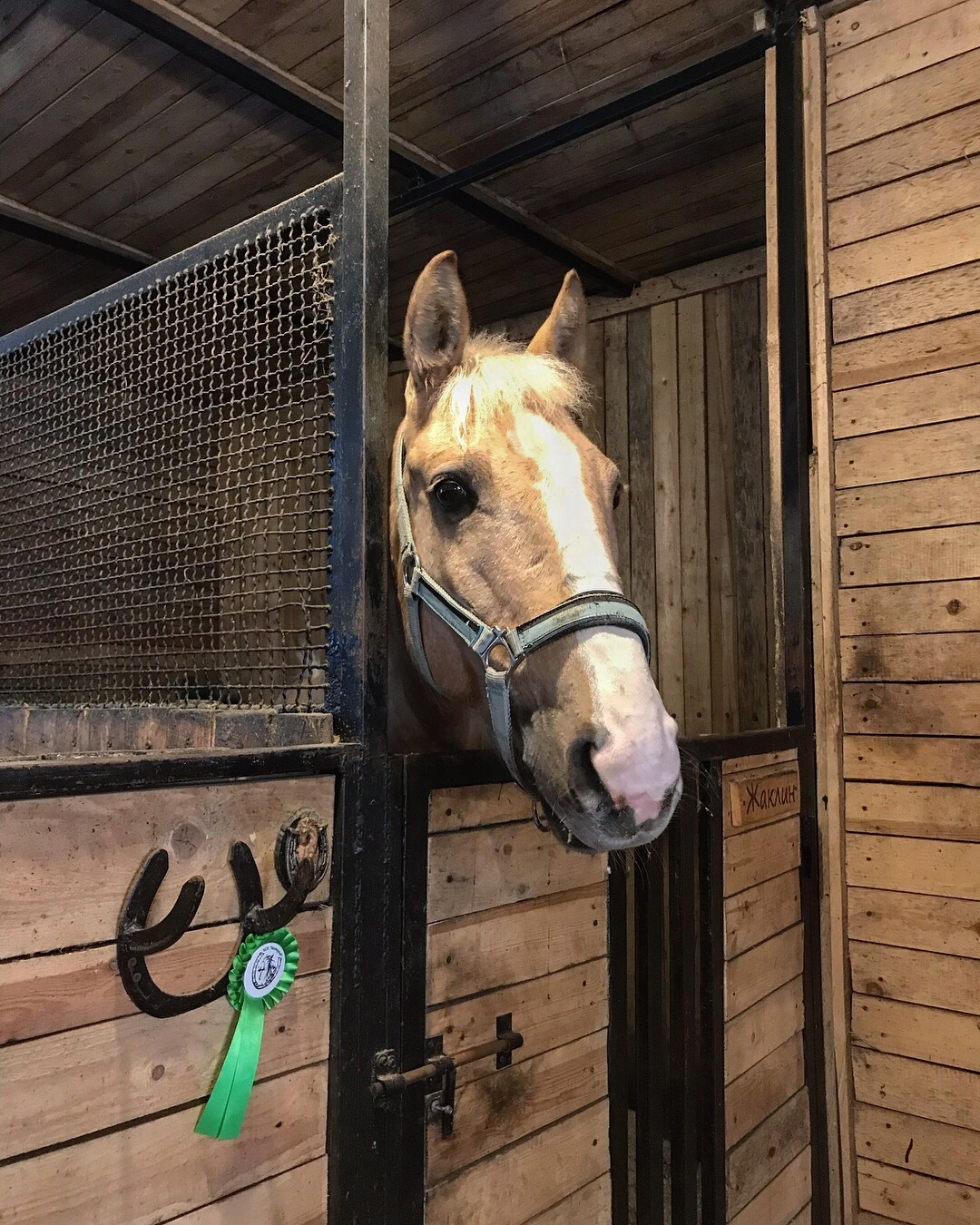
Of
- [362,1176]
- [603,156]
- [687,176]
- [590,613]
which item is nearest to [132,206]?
[603,156]

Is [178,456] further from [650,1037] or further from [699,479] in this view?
[699,479]

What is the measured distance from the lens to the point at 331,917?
1.12 meters

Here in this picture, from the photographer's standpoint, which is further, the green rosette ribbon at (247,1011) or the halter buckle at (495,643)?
the halter buckle at (495,643)

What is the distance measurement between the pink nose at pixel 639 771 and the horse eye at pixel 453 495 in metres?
0.46

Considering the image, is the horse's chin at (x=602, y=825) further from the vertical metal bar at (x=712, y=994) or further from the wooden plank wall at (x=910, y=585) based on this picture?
the wooden plank wall at (x=910, y=585)

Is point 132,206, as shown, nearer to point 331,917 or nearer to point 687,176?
point 687,176

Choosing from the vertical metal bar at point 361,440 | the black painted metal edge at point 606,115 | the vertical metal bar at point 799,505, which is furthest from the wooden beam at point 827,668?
the vertical metal bar at point 361,440

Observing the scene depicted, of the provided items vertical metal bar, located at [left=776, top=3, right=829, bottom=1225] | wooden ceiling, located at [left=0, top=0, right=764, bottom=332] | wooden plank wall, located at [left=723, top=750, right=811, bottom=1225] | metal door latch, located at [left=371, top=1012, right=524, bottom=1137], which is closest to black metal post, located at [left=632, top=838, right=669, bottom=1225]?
wooden plank wall, located at [left=723, top=750, right=811, bottom=1225]

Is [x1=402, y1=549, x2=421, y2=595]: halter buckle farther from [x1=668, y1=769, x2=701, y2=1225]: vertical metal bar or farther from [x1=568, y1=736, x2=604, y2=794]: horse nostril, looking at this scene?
[x1=668, y1=769, x2=701, y2=1225]: vertical metal bar

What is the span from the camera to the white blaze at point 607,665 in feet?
3.17

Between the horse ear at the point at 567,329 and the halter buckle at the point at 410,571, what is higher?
the horse ear at the point at 567,329

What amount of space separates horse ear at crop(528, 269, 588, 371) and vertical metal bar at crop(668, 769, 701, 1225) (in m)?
0.92

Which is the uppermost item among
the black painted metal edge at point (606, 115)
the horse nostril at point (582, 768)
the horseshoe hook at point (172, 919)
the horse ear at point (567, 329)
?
the black painted metal edge at point (606, 115)

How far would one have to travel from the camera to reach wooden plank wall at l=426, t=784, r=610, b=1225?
1.26 m
